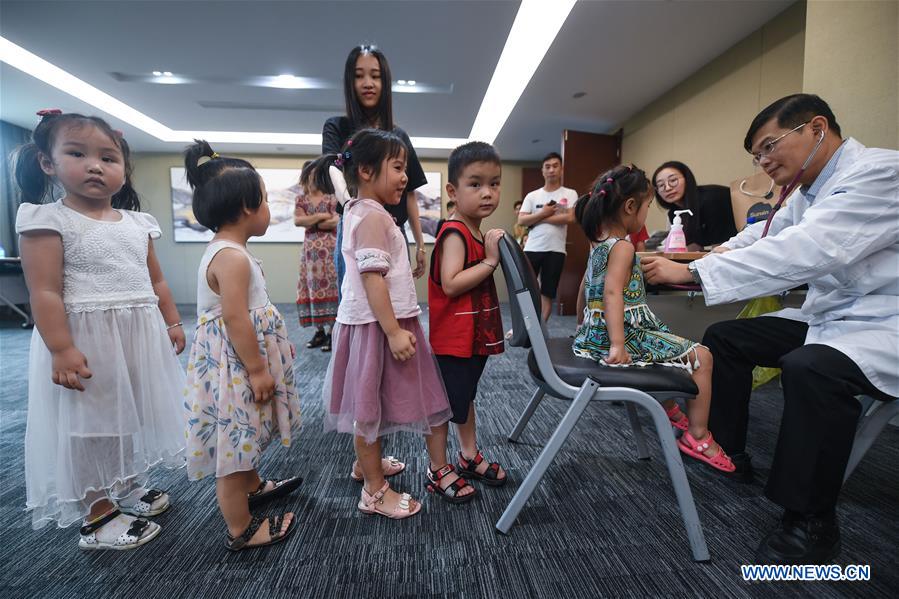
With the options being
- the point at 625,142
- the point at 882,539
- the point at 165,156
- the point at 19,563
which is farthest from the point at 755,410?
the point at 165,156

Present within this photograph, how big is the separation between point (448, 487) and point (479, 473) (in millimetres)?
156

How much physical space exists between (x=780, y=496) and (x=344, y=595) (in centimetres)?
111

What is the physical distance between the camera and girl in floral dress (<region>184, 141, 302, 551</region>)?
918mm

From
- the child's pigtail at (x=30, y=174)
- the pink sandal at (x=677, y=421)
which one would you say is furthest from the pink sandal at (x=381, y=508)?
the child's pigtail at (x=30, y=174)

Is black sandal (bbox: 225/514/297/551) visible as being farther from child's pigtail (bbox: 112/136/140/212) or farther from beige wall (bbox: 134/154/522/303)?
beige wall (bbox: 134/154/522/303)

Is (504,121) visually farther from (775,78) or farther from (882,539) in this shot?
(882,539)

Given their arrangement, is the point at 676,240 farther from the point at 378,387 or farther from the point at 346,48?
the point at 346,48

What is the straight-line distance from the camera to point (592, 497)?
1.22 meters

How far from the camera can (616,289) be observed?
1153 mm

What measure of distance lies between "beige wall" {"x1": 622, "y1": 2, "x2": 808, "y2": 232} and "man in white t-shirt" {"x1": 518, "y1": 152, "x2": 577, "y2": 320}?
1.27 metres

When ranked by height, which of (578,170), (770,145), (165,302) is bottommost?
(165,302)

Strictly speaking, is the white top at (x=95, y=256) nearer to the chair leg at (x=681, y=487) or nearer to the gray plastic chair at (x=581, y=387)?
the gray plastic chair at (x=581, y=387)

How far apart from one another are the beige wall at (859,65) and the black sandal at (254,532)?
8.82 ft

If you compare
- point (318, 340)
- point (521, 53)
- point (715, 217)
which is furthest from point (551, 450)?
point (521, 53)
